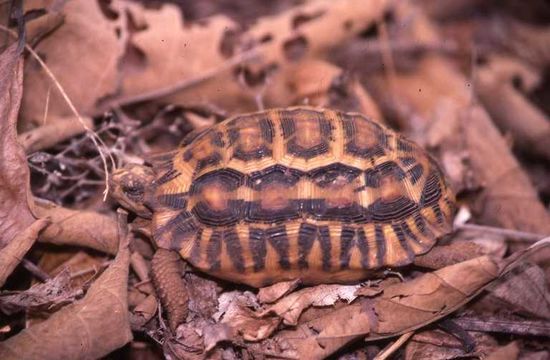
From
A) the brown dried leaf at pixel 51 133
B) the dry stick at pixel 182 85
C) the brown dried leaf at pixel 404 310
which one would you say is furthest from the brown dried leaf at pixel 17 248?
the brown dried leaf at pixel 404 310

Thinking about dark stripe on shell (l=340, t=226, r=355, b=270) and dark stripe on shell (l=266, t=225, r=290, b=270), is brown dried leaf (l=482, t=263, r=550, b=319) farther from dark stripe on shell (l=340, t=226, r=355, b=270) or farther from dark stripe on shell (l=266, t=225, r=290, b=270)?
dark stripe on shell (l=266, t=225, r=290, b=270)

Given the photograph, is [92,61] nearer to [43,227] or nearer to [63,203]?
[63,203]

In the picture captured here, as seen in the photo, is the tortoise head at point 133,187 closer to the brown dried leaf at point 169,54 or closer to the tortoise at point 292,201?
the tortoise at point 292,201

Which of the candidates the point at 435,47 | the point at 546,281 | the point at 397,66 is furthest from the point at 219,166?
the point at 435,47

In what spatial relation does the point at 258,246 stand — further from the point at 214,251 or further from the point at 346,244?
the point at 346,244

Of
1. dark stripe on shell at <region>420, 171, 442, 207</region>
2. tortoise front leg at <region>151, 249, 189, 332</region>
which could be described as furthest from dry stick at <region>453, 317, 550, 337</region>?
tortoise front leg at <region>151, 249, 189, 332</region>
